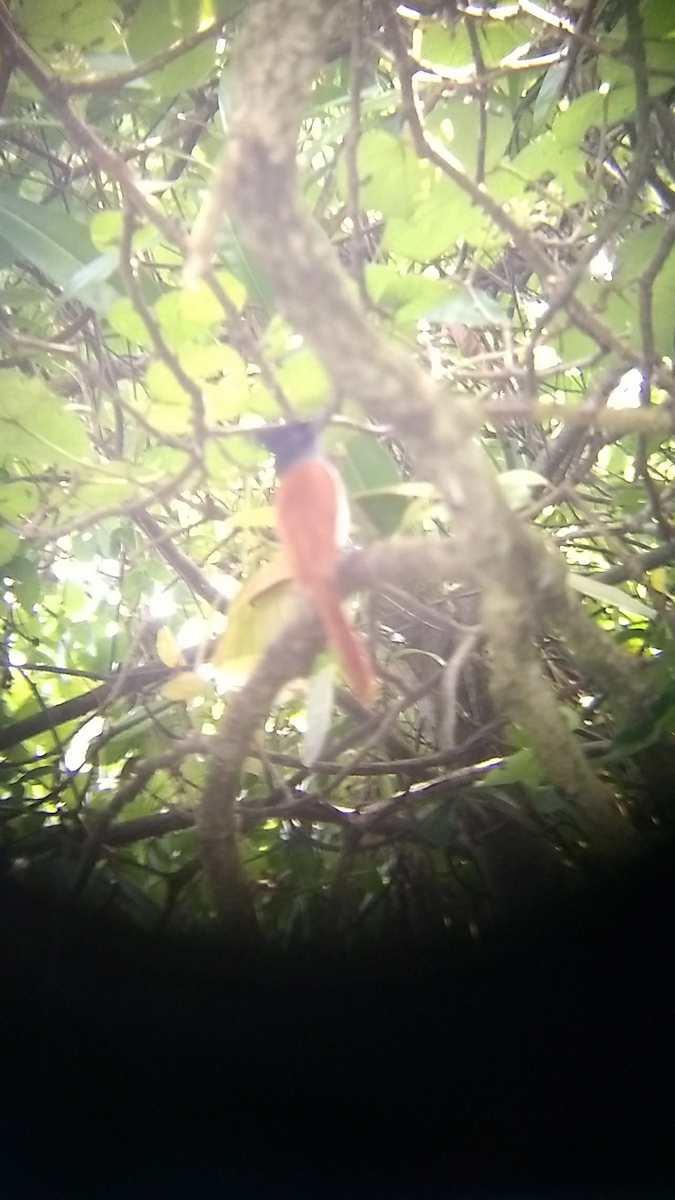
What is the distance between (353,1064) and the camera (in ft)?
1.36

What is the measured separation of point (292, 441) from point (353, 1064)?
0.99ft

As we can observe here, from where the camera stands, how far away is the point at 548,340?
A: 1.29ft

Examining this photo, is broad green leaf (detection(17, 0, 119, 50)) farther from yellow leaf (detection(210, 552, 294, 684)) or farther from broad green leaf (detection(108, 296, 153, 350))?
yellow leaf (detection(210, 552, 294, 684))

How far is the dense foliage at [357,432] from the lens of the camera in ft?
1.06

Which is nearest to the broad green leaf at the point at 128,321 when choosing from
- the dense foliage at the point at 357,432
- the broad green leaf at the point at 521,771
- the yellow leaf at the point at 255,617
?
the dense foliage at the point at 357,432

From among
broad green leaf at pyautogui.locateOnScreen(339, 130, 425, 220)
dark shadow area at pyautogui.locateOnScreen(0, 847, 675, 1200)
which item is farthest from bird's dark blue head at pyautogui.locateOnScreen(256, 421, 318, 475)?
dark shadow area at pyautogui.locateOnScreen(0, 847, 675, 1200)

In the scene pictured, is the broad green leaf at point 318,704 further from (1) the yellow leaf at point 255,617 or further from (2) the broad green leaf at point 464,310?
(2) the broad green leaf at point 464,310

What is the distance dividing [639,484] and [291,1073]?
344mm

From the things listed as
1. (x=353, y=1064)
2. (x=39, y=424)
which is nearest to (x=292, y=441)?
(x=39, y=424)

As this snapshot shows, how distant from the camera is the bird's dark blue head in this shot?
328 millimetres

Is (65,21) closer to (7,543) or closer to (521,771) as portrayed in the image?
(7,543)

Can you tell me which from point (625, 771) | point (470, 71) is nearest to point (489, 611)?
point (625, 771)

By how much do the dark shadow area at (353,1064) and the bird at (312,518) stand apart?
0.20m

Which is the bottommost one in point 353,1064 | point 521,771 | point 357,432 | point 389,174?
point 353,1064
